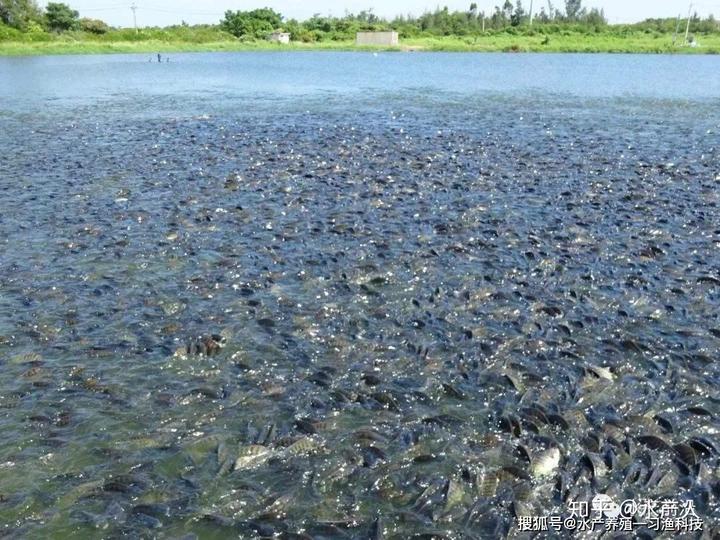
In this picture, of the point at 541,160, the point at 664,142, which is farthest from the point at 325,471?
the point at 664,142

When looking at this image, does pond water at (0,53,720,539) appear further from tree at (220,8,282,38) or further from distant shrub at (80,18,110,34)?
tree at (220,8,282,38)

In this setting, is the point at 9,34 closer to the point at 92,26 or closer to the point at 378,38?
the point at 92,26

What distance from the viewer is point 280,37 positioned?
14662cm

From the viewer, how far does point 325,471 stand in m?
7.62

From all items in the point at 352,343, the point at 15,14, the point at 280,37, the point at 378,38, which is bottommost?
the point at 352,343

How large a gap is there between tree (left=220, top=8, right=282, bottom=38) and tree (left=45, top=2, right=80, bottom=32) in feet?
133

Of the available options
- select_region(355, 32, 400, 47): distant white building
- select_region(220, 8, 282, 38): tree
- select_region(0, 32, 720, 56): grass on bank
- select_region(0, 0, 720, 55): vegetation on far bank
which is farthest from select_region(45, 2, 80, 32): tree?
Result: select_region(355, 32, 400, 47): distant white building

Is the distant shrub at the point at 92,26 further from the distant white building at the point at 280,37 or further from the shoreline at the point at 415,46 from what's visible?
the distant white building at the point at 280,37

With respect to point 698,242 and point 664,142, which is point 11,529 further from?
point 664,142

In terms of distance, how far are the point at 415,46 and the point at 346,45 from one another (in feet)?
51.0

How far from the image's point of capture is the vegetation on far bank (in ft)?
390

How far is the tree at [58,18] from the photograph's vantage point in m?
136

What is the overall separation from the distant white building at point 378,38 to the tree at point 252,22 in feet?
86.7

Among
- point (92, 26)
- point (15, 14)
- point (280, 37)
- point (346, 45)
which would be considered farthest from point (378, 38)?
point (15, 14)
